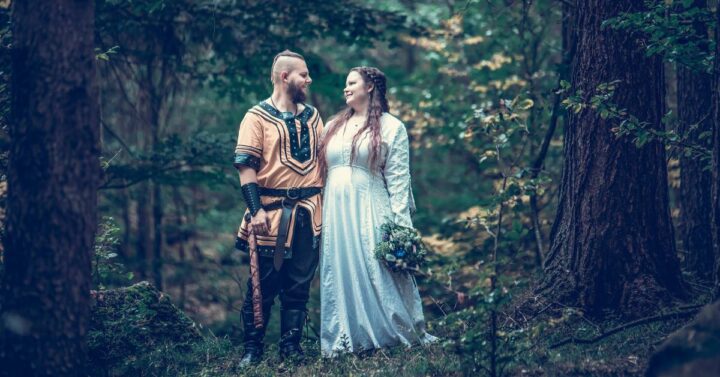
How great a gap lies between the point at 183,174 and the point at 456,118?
417 centimetres

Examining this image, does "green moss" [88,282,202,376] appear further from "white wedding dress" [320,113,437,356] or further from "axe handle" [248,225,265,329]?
"white wedding dress" [320,113,437,356]

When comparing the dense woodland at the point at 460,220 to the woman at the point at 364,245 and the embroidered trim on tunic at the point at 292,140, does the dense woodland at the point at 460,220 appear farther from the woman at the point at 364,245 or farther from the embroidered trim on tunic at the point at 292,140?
the embroidered trim on tunic at the point at 292,140

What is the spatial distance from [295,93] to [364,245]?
4.18 ft

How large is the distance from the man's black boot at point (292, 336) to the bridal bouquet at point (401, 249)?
0.77 m

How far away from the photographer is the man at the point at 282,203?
547 cm

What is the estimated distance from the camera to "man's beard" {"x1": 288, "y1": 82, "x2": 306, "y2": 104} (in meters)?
5.68

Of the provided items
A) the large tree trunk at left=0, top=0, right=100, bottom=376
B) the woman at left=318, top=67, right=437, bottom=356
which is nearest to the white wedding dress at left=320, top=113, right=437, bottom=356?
the woman at left=318, top=67, right=437, bottom=356

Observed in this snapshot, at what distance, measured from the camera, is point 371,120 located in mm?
5781

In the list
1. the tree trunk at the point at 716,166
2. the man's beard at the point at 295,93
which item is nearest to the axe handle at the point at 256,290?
the man's beard at the point at 295,93

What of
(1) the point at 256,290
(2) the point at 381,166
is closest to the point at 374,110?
(2) the point at 381,166

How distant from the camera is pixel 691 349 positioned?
332 cm

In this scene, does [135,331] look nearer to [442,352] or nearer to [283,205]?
[283,205]

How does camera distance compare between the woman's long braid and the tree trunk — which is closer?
the tree trunk

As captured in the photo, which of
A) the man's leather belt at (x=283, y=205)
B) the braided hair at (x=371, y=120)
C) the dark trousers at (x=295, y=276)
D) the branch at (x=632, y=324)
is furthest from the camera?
the braided hair at (x=371, y=120)
